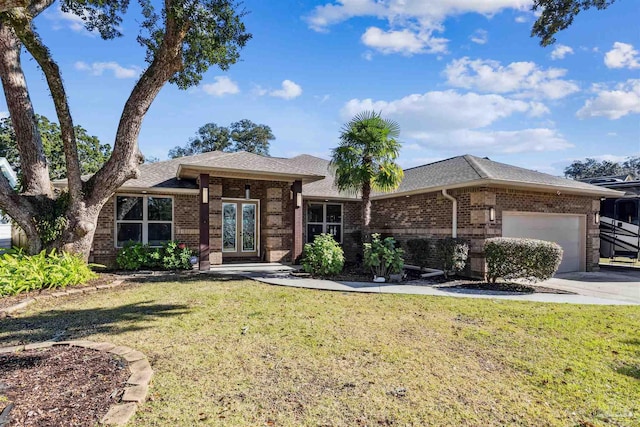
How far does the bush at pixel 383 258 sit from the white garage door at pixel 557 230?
3427mm

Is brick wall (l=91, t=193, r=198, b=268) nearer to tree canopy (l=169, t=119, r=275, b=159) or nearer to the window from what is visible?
the window

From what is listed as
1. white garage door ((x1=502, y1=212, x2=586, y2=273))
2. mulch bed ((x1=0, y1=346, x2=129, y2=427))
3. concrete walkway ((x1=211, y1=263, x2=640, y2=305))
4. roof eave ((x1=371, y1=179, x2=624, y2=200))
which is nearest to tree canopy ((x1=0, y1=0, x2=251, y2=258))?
concrete walkway ((x1=211, y1=263, x2=640, y2=305))

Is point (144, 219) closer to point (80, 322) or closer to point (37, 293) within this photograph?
point (37, 293)

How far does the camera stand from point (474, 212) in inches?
405

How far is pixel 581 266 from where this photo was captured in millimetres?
12547

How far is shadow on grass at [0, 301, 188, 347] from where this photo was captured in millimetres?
4895

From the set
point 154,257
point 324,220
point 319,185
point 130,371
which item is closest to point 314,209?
point 324,220

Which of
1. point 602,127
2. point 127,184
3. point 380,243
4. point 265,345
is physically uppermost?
point 602,127

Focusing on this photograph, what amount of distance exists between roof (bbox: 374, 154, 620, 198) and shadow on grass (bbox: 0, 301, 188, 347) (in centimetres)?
829

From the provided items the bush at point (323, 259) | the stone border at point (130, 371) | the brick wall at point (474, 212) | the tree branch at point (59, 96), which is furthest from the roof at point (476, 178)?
the tree branch at point (59, 96)

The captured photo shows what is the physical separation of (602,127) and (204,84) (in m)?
17.4

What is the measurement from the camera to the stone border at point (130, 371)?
9.07 feet

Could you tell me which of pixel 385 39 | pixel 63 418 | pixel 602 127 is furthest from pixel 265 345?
pixel 602 127

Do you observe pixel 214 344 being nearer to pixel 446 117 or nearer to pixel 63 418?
pixel 63 418
